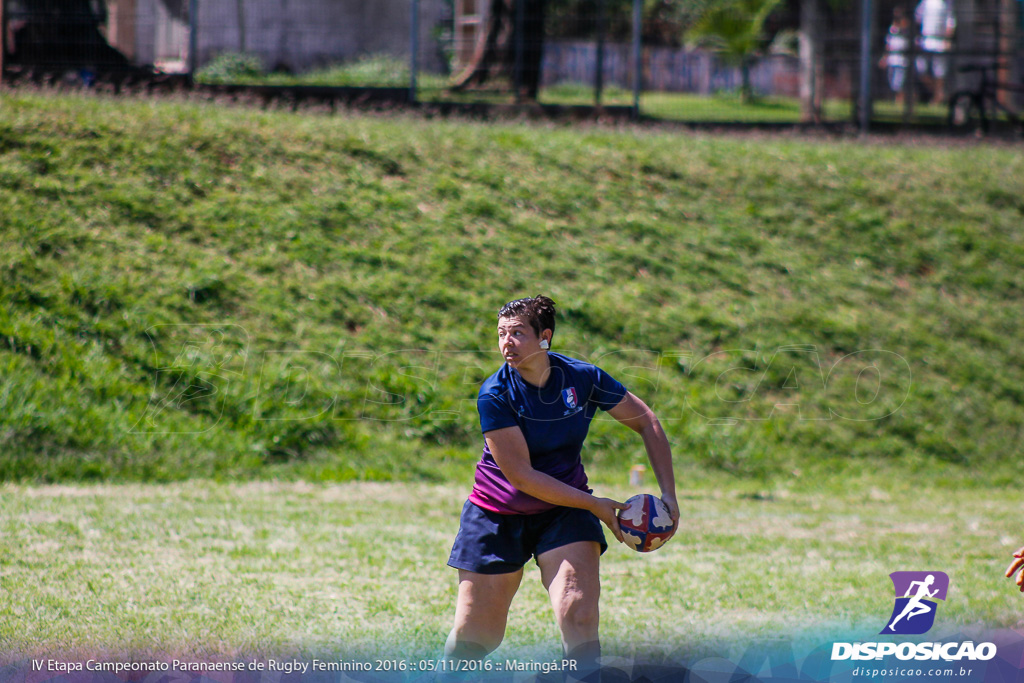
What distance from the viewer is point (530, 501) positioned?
4.05 metres

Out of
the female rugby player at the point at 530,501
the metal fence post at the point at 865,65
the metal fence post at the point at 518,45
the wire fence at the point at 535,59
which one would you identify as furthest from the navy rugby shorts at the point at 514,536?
the metal fence post at the point at 865,65

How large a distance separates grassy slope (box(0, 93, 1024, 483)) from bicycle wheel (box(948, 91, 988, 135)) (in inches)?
131

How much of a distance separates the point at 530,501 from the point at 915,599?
10.4 ft

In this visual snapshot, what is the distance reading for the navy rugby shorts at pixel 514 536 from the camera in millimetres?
4000

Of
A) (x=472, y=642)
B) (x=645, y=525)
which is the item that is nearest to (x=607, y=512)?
(x=645, y=525)

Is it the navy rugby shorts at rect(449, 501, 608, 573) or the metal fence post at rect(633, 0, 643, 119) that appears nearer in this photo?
the navy rugby shorts at rect(449, 501, 608, 573)

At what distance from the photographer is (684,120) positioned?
704 inches

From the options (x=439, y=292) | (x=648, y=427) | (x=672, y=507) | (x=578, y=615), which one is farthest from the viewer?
A: (x=439, y=292)

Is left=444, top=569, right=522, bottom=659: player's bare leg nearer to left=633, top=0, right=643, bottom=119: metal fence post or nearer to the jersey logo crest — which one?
the jersey logo crest


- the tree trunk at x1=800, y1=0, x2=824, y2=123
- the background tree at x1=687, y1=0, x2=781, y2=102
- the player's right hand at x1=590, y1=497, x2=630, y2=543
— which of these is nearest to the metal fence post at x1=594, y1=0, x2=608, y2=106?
the tree trunk at x1=800, y1=0, x2=824, y2=123

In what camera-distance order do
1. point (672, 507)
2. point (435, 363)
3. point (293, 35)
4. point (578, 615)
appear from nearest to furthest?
point (578, 615)
point (672, 507)
point (435, 363)
point (293, 35)

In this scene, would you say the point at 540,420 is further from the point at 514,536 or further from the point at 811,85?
the point at 811,85

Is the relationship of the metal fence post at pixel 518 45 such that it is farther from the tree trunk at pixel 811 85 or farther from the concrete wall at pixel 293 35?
the tree trunk at pixel 811 85

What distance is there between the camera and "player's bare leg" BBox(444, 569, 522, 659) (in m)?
4.00
